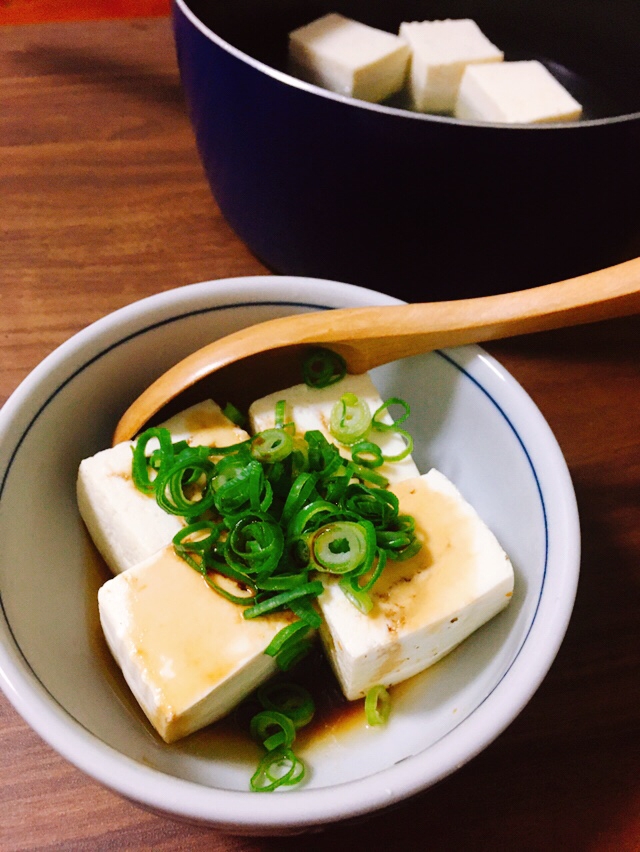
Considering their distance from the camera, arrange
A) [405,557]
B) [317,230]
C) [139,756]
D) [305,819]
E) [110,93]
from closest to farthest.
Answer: [305,819] → [139,756] → [405,557] → [317,230] → [110,93]

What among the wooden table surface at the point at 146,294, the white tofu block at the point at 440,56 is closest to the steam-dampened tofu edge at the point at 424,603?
the wooden table surface at the point at 146,294

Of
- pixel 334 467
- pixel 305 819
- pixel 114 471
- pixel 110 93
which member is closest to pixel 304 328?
pixel 334 467

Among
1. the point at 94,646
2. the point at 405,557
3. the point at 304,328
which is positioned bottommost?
the point at 94,646

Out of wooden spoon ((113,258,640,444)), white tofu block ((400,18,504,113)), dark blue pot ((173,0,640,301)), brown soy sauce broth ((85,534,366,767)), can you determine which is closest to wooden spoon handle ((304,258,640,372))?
wooden spoon ((113,258,640,444))

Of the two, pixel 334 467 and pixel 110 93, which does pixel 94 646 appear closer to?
pixel 334 467

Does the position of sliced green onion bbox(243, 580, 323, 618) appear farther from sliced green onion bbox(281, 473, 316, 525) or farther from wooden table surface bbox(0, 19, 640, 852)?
wooden table surface bbox(0, 19, 640, 852)

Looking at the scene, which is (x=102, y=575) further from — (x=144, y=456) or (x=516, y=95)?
(x=516, y=95)

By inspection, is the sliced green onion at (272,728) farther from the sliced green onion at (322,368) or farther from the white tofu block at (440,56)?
the white tofu block at (440,56)

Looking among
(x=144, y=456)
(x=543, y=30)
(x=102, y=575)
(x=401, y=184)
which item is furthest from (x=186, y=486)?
(x=543, y=30)
